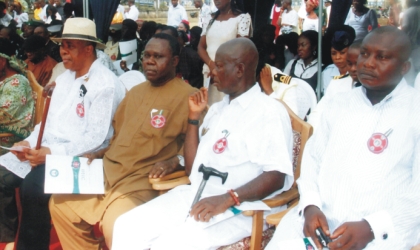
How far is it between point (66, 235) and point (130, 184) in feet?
1.89

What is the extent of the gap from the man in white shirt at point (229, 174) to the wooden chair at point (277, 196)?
0.04 meters

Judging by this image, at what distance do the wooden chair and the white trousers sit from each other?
0.26 ft

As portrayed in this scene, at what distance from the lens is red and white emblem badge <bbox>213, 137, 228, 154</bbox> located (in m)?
2.55

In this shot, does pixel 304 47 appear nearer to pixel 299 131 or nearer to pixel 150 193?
pixel 299 131

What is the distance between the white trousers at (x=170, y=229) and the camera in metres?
2.32

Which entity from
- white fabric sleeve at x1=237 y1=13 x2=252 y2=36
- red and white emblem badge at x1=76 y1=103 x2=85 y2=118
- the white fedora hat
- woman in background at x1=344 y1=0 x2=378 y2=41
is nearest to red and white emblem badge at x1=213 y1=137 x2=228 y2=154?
red and white emblem badge at x1=76 y1=103 x2=85 y2=118

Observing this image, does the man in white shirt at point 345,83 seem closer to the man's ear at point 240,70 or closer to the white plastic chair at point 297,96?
the white plastic chair at point 297,96

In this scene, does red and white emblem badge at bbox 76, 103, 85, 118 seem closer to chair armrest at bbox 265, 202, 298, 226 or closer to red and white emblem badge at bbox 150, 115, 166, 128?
red and white emblem badge at bbox 150, 115, 166, 128

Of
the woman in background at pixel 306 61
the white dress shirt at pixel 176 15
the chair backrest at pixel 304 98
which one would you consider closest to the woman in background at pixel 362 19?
the woman in background at pixel 306 61

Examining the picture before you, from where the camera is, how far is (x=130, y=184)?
2.89m

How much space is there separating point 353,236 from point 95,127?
6.12ft

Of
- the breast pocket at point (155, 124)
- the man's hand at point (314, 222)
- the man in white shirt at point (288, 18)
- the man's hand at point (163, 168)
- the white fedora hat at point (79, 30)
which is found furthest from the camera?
the man in white shirt at point (288, 18)

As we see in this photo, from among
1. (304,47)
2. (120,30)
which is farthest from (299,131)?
(120,30)

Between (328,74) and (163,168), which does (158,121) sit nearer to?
(163,168)
